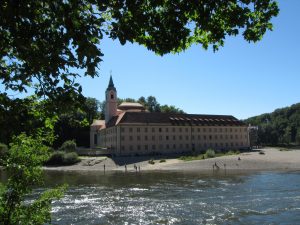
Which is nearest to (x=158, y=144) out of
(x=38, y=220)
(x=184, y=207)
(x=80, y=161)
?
(x=80, y=161)

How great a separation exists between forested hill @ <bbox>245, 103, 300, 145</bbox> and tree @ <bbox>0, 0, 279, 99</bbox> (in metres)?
120

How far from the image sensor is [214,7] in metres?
5.63

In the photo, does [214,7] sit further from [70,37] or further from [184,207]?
[184,207]

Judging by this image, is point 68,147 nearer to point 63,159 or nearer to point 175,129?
point 63,159

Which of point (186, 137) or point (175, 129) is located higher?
point (175, 129)

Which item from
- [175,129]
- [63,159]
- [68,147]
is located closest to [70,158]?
[63,159]

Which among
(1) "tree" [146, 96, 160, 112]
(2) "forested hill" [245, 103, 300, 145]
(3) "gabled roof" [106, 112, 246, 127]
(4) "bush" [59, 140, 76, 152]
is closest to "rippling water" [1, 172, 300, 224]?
(4) "bush" [59, 140, 76, 152]

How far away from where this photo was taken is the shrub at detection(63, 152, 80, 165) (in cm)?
7166

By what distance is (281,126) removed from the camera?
150m

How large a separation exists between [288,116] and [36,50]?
172 metres

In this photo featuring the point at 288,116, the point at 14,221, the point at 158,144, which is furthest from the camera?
the point at 288,116

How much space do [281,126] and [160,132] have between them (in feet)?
254

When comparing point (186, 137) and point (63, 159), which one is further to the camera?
point (186, 137)

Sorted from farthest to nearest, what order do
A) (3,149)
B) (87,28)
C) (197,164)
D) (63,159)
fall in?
(63,159) < (197,164) < (3,149) < (87,28)
